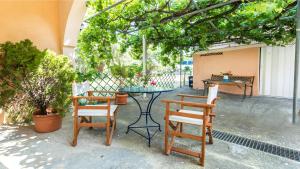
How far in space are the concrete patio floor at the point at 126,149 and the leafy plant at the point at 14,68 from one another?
28.1 inches

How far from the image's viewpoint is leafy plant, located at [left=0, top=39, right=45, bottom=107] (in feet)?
9.26

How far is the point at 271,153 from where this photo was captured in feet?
7.41

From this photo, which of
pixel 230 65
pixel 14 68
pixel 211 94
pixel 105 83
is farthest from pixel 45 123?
pixel 230 65

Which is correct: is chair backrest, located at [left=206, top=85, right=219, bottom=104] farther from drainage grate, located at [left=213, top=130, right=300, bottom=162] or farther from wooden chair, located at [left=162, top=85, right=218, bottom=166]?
drainage grate, located at [left=213, top=130, right=300, bottom=162]

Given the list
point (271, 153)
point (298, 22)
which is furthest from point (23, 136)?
point (298, 22)

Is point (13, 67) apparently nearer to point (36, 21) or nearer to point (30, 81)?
point (30, 81)

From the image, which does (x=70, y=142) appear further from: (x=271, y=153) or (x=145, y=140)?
(x=271, y=153)

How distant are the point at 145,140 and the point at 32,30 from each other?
10.4 ft

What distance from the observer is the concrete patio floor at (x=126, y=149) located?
203 centimetres

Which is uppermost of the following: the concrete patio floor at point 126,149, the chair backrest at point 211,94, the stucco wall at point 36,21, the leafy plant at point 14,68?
the stucco wall at point 36,21

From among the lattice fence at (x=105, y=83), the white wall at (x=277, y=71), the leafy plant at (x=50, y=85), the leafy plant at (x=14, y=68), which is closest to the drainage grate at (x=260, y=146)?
the leafy plant at (x=50, y=85)

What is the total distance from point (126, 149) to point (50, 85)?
1754 mm

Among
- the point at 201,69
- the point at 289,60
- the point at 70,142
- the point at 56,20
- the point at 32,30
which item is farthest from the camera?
the point at 201,69

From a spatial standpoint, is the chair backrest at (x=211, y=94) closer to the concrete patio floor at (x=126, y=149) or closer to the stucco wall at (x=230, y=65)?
the concrete patio floor at (x=126, y=149)
